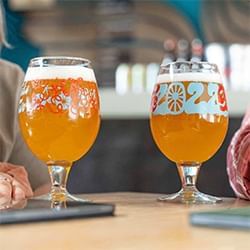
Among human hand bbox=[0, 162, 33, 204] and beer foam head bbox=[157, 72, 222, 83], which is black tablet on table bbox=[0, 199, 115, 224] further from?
beer foam head bbox=[157, 72, 222, 83]

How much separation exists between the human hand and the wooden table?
0.23 meters

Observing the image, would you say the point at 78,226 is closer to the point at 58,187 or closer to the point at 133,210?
the point at 133,210

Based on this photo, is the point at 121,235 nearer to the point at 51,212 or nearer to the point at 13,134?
the point at 51,212

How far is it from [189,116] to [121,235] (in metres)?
0.38

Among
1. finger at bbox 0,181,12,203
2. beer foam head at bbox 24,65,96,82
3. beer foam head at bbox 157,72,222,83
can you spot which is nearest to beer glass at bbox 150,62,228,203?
beer foam head at bbox 157,72,222,83

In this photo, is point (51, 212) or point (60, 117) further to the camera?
point (60, 117)

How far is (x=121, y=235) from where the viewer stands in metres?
0.62

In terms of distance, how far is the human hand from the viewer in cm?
95

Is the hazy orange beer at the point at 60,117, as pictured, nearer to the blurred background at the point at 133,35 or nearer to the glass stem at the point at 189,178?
the glass stem at the point at 189,178

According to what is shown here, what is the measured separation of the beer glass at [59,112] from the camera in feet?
3.06

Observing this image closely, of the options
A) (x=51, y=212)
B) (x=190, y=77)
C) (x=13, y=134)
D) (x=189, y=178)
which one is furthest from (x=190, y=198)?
(x=13, y=134)

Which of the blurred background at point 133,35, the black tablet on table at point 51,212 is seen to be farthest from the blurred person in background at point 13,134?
the blurred background at point 133,35

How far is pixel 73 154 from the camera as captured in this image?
0.96 metres

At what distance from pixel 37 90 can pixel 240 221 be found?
15.3 inches
